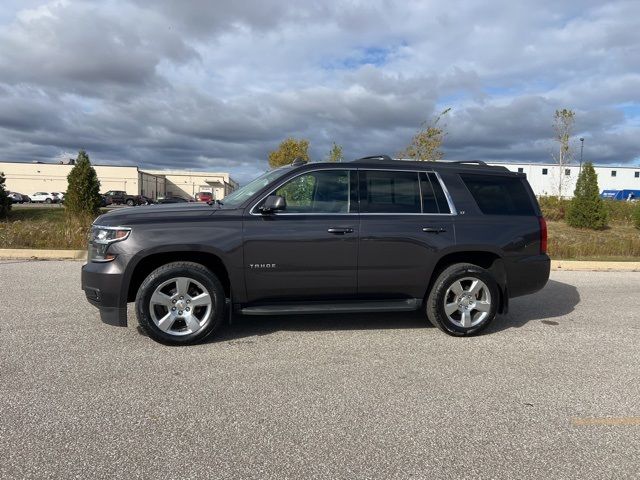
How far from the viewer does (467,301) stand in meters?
5.66

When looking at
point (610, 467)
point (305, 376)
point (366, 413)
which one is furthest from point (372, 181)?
point (610, 467)

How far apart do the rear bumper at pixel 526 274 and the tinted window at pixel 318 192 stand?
A: 6.77 ft

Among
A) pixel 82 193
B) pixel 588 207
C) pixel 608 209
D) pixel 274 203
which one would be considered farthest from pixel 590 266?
Result: pixel 82 193

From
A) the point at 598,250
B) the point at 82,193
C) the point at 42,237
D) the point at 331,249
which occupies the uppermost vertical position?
the point at 82,193

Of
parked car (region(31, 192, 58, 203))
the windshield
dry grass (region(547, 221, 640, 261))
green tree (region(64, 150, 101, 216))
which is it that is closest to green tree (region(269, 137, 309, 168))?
green tree (region(64, 150, 101, 216))

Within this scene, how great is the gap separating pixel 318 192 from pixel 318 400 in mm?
2337

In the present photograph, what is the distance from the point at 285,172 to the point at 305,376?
2.22 meters

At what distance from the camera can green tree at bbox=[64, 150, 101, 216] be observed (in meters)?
18.7

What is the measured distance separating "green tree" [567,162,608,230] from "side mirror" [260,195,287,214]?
20.8 meters

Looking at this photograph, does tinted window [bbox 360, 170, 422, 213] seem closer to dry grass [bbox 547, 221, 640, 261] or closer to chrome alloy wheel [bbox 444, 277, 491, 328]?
chrome alloy wheel [bbox 444, 277, 491, 328]

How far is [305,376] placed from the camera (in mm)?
4355

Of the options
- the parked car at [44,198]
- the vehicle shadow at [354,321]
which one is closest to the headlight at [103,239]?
the vehicle shadow at [354,321]

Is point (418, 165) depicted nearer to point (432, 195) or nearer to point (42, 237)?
point (432, 195)

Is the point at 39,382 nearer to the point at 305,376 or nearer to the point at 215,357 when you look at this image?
the point at 215,357
